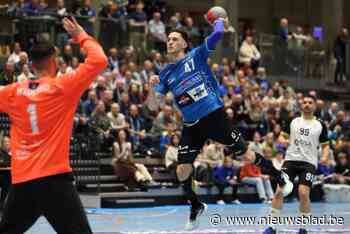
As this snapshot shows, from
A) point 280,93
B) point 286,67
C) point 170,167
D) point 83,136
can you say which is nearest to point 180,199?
point 170,167

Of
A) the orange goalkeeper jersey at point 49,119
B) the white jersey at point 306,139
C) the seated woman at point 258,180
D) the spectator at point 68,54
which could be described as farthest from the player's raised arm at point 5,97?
the spectator at point 68,54

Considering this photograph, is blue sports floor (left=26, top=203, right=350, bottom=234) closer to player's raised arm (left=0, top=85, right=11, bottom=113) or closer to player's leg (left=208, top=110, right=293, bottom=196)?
player's leg (left=208, top=110, right=293, bottom=196)

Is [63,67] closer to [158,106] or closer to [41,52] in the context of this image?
[158,106]

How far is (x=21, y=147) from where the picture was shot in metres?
6.24

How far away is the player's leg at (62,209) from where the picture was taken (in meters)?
6.08

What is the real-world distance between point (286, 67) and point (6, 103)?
22648mm

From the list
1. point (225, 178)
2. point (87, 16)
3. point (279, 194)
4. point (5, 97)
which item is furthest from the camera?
point (87, 16)

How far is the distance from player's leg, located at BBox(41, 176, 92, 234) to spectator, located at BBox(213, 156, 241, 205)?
13797mm

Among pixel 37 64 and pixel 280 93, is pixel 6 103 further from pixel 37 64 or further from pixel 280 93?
pixel 280 93

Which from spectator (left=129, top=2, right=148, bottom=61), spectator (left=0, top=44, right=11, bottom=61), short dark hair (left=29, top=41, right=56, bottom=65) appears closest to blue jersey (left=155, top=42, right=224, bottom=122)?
short dark hair (left=29, top=41, right=56, bottom=65)

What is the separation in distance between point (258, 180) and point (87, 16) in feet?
22.7

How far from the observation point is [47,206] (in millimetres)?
6086

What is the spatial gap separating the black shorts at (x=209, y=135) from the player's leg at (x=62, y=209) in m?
4.14

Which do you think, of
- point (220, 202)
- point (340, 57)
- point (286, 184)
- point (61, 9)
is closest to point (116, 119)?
point (220, 202)
